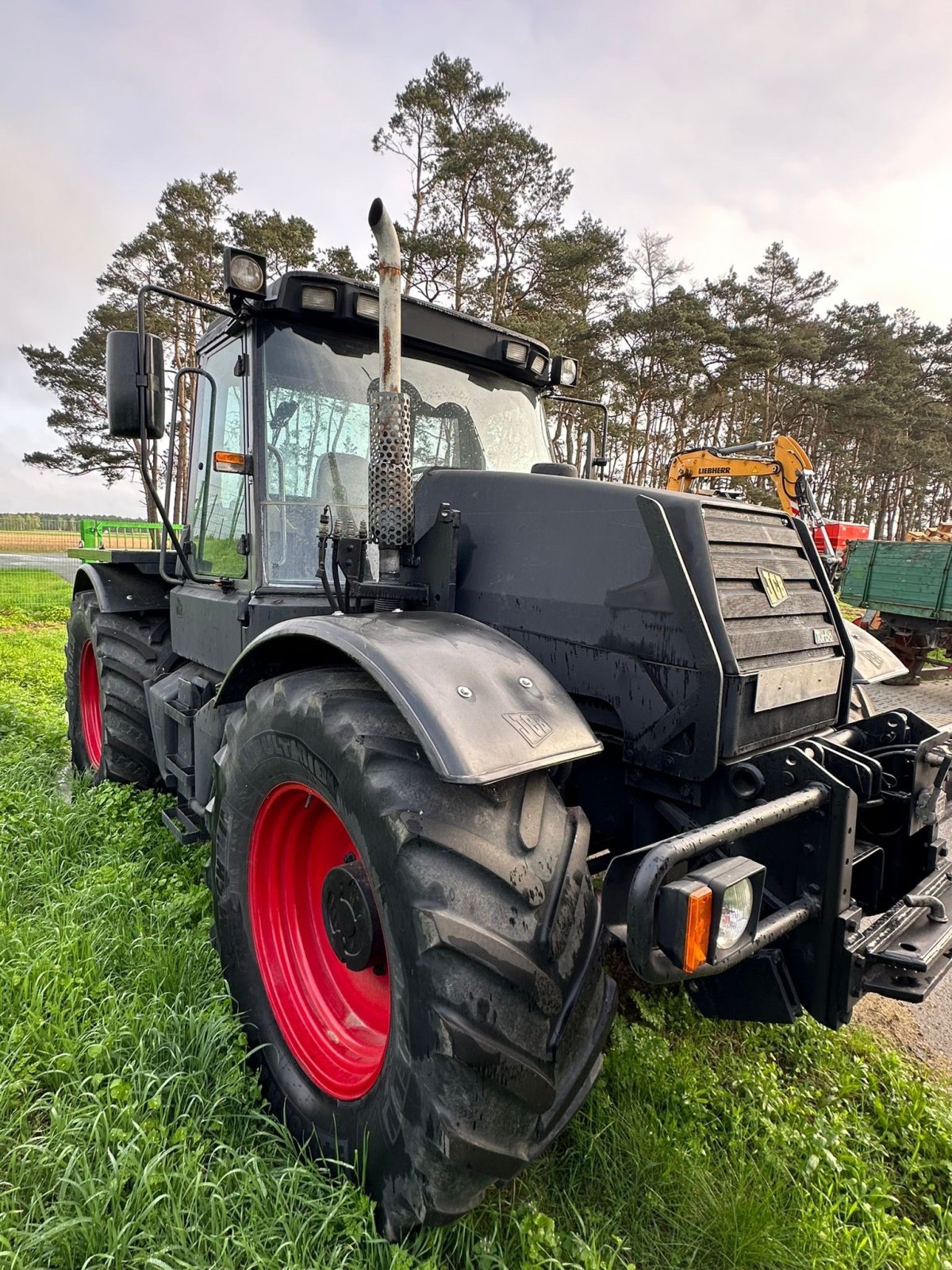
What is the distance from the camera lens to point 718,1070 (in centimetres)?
255

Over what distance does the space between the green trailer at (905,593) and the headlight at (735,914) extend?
35.3 feet

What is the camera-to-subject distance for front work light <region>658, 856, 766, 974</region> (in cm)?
135

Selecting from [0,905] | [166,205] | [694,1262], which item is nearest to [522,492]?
[694,1262]

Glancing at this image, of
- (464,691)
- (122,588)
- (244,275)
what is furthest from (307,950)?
(122,588)

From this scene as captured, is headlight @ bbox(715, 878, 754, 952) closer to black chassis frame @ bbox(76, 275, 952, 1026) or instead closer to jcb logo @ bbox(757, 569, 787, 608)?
black chassis frame @ bbox(76, 275, 952, 1026)

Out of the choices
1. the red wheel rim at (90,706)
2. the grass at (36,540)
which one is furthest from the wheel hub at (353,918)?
the grass at (36,540)

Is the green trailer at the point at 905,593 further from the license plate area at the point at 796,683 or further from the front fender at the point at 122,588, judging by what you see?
the front fender at the point at 122,588

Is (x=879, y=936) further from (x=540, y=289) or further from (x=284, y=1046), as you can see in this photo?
(x=540, y=289)

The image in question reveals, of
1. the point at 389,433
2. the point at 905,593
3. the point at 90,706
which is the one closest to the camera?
the point at 389,433

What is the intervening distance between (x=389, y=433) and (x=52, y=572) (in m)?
25.8

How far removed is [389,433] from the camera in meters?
2.26

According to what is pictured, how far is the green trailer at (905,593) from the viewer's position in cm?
1056

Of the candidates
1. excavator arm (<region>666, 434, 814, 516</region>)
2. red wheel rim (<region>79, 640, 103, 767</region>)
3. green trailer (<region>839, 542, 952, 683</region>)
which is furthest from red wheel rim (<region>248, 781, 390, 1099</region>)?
green trailer (<region>839, 542, 952, 683</region>)

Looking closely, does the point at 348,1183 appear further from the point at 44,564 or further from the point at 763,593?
the point at 44,564
